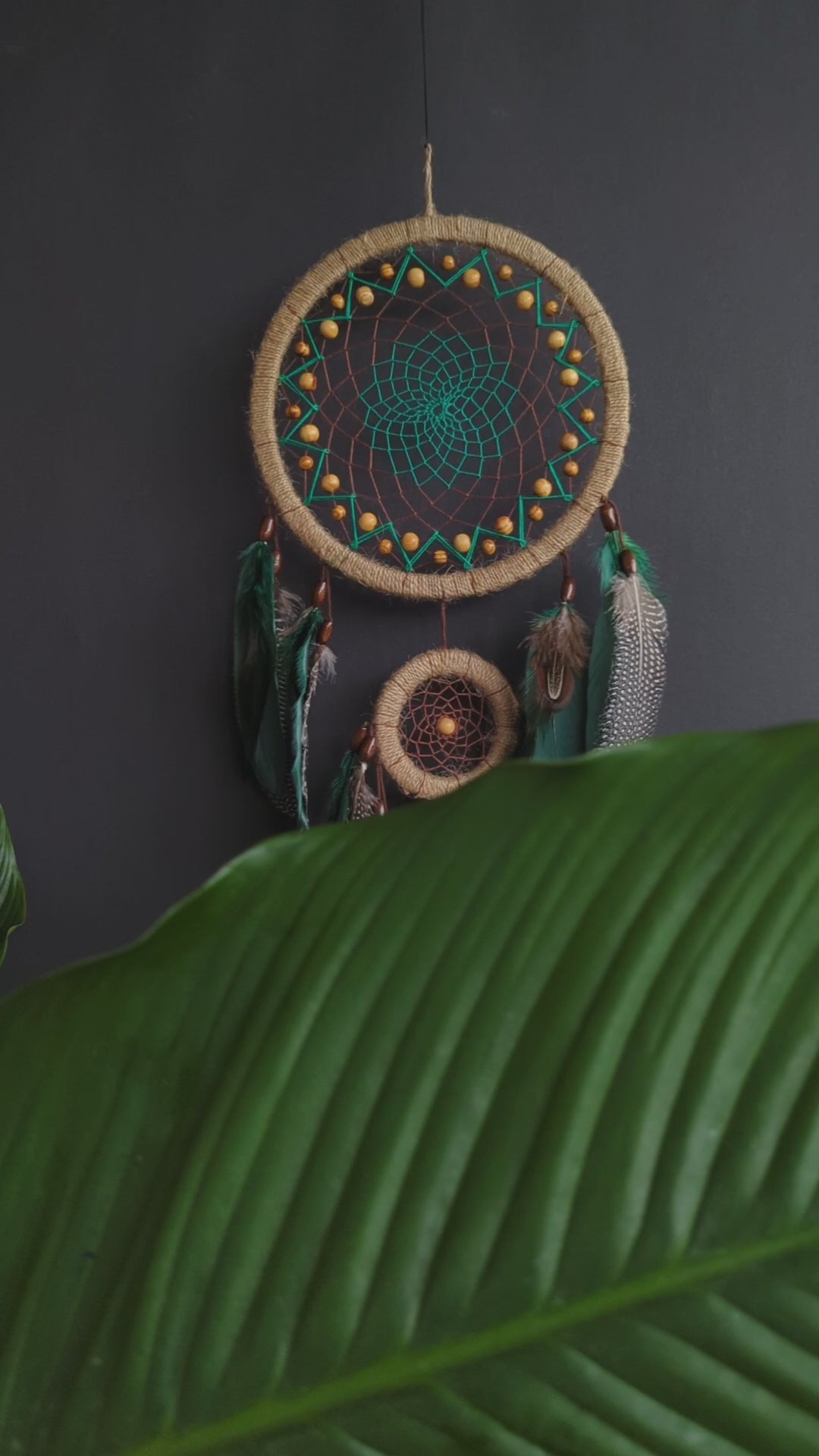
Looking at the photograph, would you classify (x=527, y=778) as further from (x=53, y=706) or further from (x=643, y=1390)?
(x=53, y=706)

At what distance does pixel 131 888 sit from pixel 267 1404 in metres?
1.14

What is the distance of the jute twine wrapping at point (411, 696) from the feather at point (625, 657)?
105mm

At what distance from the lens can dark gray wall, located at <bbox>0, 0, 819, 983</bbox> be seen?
1315 mm

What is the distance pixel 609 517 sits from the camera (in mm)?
1268

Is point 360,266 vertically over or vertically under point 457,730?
over

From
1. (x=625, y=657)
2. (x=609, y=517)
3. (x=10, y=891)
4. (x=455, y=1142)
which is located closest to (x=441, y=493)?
(x=609, y=517)

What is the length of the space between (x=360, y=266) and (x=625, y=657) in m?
0.55

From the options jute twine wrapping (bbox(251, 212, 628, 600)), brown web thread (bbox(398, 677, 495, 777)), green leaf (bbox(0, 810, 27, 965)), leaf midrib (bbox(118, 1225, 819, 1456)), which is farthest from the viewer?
brown web thread (bbox(398, 677, 495, 777))

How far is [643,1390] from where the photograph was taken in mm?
223

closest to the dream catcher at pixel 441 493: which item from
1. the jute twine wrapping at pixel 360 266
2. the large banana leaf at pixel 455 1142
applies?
the jute twine wrapping at pixel 360 266

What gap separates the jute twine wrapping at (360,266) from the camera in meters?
1.19

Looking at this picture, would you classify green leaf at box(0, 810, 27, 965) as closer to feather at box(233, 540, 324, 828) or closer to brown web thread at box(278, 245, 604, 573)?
feather at box(233, 540, 324, 828)

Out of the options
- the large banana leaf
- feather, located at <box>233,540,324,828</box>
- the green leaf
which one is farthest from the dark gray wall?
the large banana leaf

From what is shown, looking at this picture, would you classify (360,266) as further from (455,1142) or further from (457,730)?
(455,1142)
